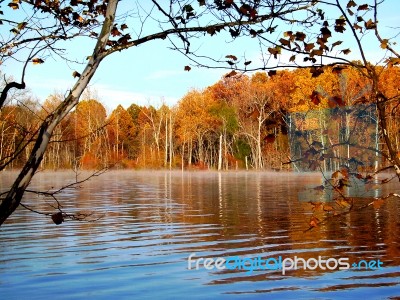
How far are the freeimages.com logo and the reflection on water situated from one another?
0.62 feet

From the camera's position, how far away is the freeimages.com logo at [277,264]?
26.9 ft

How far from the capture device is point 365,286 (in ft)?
23.2

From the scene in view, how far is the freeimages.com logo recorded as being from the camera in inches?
322

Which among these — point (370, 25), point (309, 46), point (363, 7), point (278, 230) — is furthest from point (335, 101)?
point (278, 230)

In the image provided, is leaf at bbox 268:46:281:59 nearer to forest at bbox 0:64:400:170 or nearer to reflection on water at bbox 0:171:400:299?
reflection on water at bbox 0:171:400:299

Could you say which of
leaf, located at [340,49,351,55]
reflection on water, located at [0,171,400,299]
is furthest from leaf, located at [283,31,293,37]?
reflection on water, located at [0,171,400,299]

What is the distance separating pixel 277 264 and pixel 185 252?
192 centimetres

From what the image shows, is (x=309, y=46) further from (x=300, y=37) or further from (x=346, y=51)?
(x=346, y=51)

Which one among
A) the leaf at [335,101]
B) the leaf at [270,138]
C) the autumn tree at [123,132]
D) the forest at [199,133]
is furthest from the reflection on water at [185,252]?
the autumn tree at [123,132]

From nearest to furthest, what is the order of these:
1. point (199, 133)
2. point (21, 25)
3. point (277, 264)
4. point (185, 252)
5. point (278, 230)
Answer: point (21, 25) → point (277, 264) → point (185, 252) → point (278, 230) → point (199, 133)

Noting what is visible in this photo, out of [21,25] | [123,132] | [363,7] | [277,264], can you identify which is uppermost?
[123,132]

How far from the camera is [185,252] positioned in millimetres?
9594

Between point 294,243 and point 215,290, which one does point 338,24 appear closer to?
point 215,290

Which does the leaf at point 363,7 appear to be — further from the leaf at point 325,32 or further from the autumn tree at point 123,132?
the autumn tree at point 123,132
